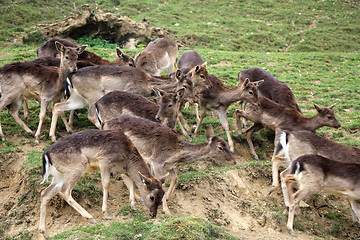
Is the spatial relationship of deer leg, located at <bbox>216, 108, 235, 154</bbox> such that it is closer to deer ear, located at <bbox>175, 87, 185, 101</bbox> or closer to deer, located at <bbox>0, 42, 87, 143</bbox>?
deer ear, located at <bbox>175, 87, 185, 101</bbox>

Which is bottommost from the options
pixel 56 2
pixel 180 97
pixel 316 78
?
pixel 56 2

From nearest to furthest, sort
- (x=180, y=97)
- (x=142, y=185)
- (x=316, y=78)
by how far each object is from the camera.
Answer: (x=142, y=185), (x=180, y=97), (x=316, y=78)

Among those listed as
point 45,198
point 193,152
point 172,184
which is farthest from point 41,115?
point 193,152

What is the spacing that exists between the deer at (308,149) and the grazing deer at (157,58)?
5.54 meters

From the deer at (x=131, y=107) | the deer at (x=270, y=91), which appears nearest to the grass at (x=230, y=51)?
the deer at (x=270, y=91)

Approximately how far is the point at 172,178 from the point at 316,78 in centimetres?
1047

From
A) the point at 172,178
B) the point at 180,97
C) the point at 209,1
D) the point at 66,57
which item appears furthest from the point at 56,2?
the point at 172,178

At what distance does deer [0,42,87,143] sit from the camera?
33.5 feet

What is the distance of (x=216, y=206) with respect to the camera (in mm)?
8109

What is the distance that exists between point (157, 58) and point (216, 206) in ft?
22.2

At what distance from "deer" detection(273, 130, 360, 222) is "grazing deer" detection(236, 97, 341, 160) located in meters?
1.12

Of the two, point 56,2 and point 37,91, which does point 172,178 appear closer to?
point 37,91

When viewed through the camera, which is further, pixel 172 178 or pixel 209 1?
pixel 209 1

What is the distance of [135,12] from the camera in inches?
1068
